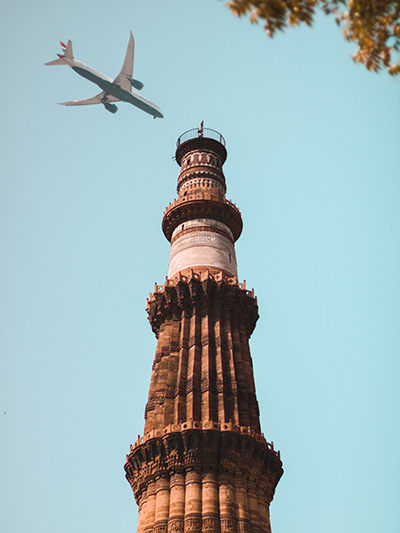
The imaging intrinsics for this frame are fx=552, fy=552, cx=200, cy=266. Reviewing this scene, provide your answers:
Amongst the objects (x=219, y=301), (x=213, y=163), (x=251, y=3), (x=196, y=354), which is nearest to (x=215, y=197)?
(x=213, y=163)

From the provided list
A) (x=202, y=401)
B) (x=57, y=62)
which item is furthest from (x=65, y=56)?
(x=202, y=401)

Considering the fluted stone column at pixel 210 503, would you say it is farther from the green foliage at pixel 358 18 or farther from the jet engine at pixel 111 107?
the jet engine at pixel 111 107

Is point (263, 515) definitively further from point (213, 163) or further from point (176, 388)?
point (213, 163)

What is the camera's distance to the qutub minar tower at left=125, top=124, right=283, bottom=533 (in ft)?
84.6

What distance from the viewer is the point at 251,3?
29.7 feet

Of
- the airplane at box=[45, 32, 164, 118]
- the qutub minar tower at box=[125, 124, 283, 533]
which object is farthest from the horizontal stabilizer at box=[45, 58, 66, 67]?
the qutub minar tower at box=[125, 124, 283, 533]

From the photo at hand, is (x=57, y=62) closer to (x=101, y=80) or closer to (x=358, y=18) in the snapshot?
(x=101, y=80)

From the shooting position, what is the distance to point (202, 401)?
2947 centimetres

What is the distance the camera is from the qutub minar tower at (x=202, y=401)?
25.8 metres

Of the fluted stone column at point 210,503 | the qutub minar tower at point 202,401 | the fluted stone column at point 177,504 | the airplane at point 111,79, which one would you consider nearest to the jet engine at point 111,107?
the airplane at point 111,79

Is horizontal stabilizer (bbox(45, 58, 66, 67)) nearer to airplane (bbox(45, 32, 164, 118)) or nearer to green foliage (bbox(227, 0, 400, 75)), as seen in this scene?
airplane (bbox(45, 32, 164, 118))

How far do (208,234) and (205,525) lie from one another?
20393mm

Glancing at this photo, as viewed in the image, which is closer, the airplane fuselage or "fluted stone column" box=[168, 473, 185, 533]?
"fluted stone column" box=[168, 473, 185, 533]

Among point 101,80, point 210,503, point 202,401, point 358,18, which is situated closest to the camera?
point 358,18
